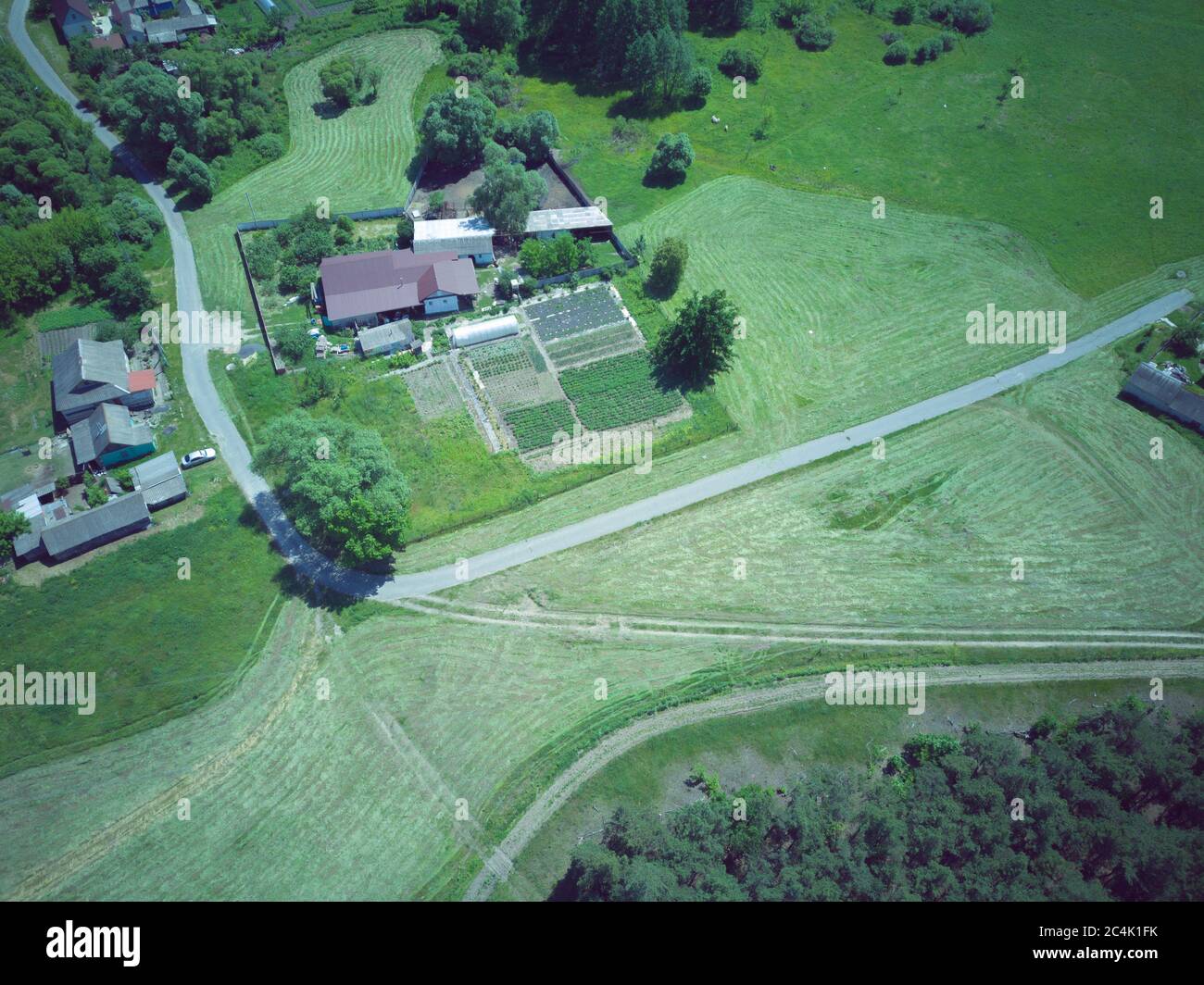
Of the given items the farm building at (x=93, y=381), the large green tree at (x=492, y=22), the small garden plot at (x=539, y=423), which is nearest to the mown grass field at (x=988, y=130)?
the large green tree at (x=492, y=22)

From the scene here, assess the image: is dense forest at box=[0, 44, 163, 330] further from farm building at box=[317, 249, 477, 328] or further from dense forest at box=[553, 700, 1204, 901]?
dense forest at box=[553, 700, 1204, 901]

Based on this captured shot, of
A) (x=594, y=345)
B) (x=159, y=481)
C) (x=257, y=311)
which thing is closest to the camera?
(x=159, y=481)

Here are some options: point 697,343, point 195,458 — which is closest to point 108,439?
point 195,458

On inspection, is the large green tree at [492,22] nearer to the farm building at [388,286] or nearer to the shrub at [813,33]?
the shrub at [813,33]

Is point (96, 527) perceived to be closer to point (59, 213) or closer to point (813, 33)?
point (59, 213)

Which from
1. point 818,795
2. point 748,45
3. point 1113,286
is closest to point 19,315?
point 818,795

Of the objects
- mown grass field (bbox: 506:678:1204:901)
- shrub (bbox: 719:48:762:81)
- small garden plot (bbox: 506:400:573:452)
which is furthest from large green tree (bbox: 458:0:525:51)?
mown grass field (bbox: 506:678:1204:901)
